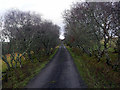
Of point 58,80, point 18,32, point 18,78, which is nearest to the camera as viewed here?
point 58,80

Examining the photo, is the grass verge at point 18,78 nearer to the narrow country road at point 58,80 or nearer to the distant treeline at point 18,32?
the narrow country road at point 58,80

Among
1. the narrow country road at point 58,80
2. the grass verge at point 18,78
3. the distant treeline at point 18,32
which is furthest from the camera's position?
the distant treeline at point 18,32

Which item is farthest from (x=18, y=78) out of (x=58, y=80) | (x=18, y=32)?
(x=18, y=32)

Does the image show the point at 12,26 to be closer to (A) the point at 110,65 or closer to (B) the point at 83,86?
(B) the point at 83,86

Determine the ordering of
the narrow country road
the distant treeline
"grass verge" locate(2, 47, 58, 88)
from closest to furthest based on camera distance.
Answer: the narrow country road < "grass verge" locate(2, 47, 58, 88) < the distant treeline

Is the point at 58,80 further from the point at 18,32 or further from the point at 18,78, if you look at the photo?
the point at 18,32

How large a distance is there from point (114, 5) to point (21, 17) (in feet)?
50.9

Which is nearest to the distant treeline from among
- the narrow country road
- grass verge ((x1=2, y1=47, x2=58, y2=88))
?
grass verge ((x1=2, y1=47, x2=58, y2=88))

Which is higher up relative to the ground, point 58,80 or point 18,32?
point 18,32

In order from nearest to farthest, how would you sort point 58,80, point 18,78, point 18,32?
point 58,80, point 18,78, point 18,32

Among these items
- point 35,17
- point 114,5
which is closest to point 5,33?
point 35,17

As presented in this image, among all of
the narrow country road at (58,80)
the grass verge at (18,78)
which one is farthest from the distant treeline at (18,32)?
the narrow country road at (58,80)

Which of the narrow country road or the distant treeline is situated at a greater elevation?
the distant treeline

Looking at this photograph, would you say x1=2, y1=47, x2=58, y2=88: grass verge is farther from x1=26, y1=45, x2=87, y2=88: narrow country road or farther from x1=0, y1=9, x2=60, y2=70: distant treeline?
x1=0, y1=9, x2=60, y2=70: distant treeline
